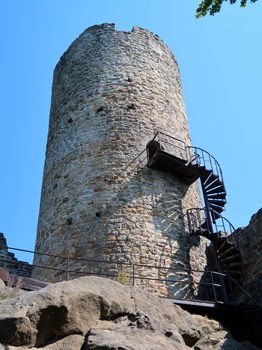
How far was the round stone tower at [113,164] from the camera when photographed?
1001 centimetres

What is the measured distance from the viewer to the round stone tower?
10.0 m

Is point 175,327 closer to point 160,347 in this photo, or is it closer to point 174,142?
point 160,347

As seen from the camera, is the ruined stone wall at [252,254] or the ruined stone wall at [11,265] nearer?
the ruined stone wall at [252,254]

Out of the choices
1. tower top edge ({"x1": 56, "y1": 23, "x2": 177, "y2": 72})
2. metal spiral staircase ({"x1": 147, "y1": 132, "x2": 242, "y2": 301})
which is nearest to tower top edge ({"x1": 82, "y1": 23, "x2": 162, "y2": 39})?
tower top edge ({"x1": 56, "y1": 23, "x2": 177, "y2": 72})

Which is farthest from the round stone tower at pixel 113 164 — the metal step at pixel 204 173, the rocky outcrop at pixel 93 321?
the rocky outcrop at pixel 93 321

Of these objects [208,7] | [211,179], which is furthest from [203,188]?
[208,7]

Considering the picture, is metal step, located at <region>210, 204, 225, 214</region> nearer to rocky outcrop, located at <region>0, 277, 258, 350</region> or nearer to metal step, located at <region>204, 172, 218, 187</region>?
metal step, located at <region>204, 172, 218, 187</region>

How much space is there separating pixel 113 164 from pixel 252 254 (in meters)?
4.17

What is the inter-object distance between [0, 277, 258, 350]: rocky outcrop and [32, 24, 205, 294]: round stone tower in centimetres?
250

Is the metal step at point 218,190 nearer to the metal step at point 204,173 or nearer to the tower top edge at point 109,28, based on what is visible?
the metal step at point 204,173

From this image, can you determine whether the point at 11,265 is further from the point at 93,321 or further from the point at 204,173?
the point at 93,321

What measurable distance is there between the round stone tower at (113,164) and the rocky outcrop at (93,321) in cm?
250

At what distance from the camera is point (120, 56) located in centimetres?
1366

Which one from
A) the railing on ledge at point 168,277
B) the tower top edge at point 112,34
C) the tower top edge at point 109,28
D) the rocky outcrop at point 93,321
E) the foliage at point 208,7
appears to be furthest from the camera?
the tower top edge at point 109,28
